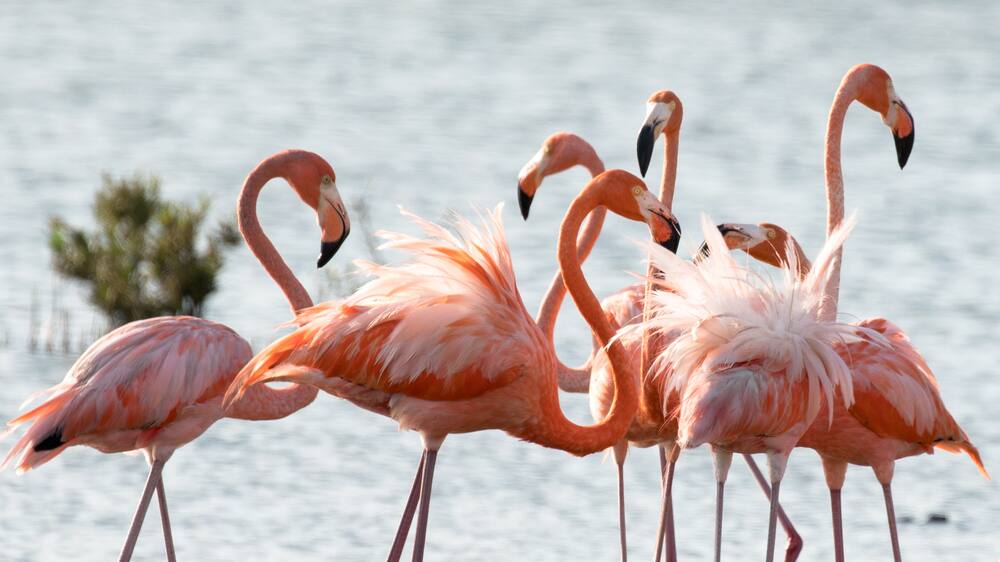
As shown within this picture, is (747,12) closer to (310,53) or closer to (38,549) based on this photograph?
(310,53)

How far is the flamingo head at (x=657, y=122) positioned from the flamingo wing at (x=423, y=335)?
69cm

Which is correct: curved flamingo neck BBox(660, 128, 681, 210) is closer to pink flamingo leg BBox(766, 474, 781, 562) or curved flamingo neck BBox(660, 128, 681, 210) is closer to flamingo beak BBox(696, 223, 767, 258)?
flamingo beak BBox(696, 223, 767, 258)

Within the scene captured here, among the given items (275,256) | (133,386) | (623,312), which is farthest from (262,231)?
(623,312)

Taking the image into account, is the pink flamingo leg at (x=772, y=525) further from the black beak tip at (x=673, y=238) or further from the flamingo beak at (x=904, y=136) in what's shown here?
the flamingo beak at (x=904, y=136)

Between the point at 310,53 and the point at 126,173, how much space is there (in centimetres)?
818

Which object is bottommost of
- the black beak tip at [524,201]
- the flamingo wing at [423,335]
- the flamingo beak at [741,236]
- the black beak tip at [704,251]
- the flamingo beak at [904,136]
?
the flamingo wing at [423,335]

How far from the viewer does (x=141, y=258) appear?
9.30m

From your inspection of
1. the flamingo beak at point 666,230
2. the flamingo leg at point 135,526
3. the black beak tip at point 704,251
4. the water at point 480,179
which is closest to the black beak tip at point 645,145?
the black beak tip at point 704,251

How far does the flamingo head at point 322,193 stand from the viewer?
18.9 ft

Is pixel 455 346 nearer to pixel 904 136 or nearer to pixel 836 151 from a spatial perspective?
pixel 836 151

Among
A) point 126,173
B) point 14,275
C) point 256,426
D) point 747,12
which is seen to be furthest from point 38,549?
point 747,12

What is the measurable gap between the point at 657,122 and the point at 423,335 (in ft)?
4.27

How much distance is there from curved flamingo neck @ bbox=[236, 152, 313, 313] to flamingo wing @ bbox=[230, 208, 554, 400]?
552mm

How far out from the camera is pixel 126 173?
45.6ft
